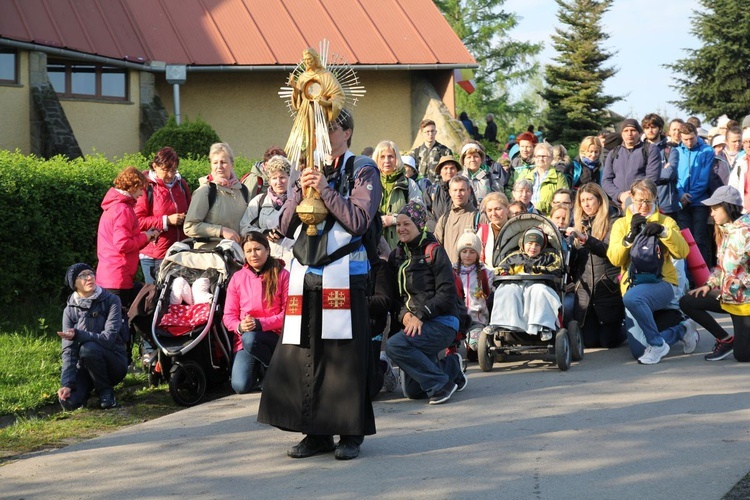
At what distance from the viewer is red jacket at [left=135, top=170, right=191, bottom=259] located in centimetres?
1124

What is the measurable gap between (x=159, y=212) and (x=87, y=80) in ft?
48.3

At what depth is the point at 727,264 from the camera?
10.4m

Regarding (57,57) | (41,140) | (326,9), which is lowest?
(41,140)

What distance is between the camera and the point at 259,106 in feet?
90.2

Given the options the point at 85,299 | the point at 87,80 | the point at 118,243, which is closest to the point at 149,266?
the point at 118,243

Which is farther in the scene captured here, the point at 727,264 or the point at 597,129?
the point at 597,129

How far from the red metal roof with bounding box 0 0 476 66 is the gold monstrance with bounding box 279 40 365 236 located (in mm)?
17705

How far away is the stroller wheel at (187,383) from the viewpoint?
9.37 m

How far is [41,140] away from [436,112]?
9703mm

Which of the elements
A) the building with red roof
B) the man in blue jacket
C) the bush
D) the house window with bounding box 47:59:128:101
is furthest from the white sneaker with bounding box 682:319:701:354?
the house window with bounding box 47:59:128:101

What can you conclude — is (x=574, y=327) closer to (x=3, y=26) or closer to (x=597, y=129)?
(x=3, y=26)

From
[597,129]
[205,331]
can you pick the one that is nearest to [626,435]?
[205,331]

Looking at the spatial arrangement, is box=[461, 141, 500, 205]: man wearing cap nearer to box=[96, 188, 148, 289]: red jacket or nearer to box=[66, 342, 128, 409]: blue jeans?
box=[96, 188, 148, 289]: red jacket

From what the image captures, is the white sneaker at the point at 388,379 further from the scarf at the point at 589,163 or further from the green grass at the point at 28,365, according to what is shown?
the scarf at the point at 589,163
